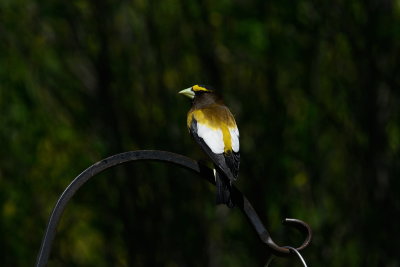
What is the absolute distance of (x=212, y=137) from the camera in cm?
561

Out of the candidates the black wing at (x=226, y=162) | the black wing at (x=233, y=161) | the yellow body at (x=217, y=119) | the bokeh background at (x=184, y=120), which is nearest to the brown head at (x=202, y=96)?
the yellow body at (x=217, y=119)

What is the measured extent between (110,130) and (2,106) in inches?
52.1

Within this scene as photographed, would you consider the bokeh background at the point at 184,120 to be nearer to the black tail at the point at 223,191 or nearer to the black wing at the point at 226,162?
the black wing at the point at 226,162

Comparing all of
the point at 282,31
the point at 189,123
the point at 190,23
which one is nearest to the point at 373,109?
the point at 282,31

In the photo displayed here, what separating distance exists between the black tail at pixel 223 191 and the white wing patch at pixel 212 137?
0.46 meters

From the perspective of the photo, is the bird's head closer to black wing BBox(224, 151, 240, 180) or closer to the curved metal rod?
black wing BBox(224, 151, 240, 180)

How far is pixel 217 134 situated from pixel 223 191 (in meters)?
0.79

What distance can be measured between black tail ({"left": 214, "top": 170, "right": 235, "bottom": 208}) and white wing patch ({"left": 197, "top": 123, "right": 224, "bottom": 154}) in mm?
461

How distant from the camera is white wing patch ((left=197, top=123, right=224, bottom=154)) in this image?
18.1 feet

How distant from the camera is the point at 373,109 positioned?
9195mm

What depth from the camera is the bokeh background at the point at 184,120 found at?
9211mm

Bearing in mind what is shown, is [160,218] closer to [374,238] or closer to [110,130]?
[110,130]

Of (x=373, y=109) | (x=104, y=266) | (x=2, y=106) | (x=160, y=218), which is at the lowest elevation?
(x=104, y=266)

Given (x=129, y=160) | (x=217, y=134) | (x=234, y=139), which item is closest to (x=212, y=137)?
(x=217, y=134)
